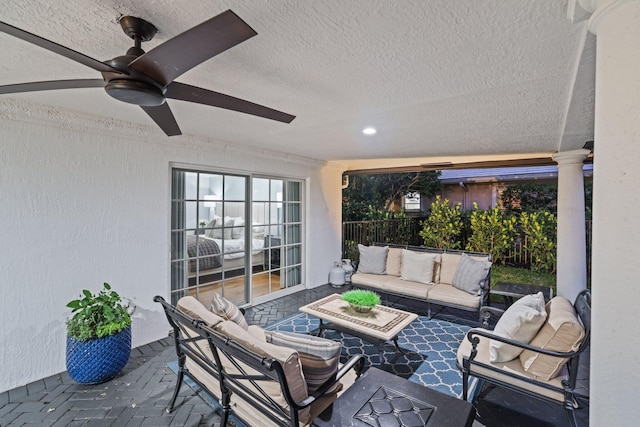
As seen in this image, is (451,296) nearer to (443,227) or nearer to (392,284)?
(392,284)

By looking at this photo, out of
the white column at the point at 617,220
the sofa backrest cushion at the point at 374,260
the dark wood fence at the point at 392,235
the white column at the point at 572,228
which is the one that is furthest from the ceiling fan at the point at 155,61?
the dark wood fence at the point at 392,235

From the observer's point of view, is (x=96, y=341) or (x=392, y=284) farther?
(x=392, y=284)

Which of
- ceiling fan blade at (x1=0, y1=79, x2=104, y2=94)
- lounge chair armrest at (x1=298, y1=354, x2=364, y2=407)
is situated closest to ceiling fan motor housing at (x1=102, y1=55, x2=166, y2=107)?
ceiling fan blade at (x1=0, y1=79, x2=104, y2=94)

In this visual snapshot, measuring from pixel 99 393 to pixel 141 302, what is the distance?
3.47 ft

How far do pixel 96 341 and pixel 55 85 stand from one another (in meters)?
2.17

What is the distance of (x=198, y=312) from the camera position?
6.73 feet

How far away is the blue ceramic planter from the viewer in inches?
102

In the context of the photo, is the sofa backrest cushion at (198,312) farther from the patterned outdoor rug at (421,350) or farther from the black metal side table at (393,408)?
the patterned outdoor rug at (421,350)

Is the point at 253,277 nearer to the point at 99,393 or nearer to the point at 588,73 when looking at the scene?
the point at 99,393

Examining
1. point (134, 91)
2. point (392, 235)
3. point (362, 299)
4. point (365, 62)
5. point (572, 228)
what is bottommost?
point (362, 299)

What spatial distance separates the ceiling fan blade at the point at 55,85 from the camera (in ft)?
4.87

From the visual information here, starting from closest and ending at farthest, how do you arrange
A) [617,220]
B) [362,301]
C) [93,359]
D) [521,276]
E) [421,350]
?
[617,220] < [93,359] < [362,301] < [421,350] < [521,276]

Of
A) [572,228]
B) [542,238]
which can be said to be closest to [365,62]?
[572,228]

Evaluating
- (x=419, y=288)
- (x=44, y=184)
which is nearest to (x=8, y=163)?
(x=44, y=184)
